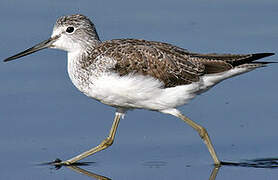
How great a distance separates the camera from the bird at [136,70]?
13.3 metres

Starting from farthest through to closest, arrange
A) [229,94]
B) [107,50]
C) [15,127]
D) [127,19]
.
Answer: [127,19] → [229,94] → [15,127] → [107,50]

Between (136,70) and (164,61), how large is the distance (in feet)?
1.73

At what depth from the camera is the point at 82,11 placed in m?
17.7

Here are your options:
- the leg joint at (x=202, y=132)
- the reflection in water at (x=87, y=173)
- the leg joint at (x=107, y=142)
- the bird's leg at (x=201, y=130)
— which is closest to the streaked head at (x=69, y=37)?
the leg joint at (x=107, y=142)

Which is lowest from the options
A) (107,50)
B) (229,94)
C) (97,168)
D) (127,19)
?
Answer: (97,168)

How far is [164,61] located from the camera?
13.6 metres

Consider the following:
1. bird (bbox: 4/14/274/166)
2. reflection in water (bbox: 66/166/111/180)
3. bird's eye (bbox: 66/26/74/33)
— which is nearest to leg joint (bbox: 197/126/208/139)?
bird (bbox: 4/14/274/166)

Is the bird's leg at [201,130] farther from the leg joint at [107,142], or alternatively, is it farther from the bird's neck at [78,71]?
the bird's neck at [78,71]

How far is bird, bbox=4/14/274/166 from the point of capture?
1326 cm

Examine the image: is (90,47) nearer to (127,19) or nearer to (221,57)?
(221,57)

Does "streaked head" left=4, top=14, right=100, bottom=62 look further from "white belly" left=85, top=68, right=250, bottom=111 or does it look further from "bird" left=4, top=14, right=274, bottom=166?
"white belly" left=85, top=68, right=250, bottom=111

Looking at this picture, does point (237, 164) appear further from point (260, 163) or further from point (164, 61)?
point (164, 61)

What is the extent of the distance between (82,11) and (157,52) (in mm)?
4395

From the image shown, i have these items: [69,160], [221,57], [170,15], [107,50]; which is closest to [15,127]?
[69,160]
